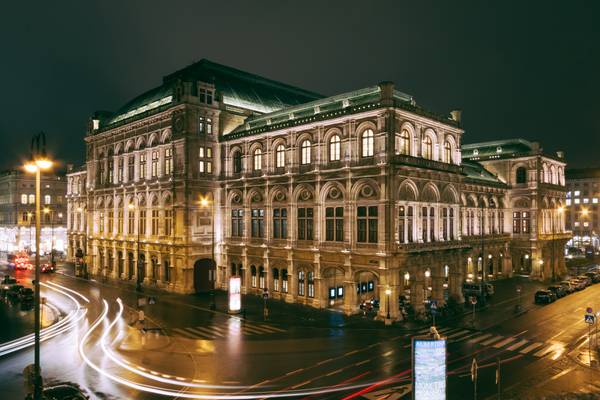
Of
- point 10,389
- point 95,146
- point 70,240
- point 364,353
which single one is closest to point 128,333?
point 10,389

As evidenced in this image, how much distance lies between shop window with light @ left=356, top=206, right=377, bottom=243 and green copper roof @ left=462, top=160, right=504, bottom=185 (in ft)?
94.3

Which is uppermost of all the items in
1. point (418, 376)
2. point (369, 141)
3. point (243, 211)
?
point (369, 141)

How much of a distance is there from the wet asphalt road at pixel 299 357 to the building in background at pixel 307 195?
802 cm

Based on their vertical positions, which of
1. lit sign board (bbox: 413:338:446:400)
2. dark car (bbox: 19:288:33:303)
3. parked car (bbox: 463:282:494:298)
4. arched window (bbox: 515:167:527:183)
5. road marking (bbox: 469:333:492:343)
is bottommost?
road marking (bbox: 469:333:492:343)

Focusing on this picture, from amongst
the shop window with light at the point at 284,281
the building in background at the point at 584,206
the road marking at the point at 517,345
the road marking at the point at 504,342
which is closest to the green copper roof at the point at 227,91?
the shop window with light at the point at 284,281

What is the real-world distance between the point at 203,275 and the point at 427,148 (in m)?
31.3

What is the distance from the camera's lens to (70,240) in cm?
8775

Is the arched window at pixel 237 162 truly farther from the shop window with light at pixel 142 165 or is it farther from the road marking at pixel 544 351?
the road marking at pixel 544 351

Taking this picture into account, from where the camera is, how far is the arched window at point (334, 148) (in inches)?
1727

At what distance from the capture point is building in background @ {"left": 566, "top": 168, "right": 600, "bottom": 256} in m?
127

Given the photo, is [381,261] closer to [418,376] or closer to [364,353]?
[364,353]

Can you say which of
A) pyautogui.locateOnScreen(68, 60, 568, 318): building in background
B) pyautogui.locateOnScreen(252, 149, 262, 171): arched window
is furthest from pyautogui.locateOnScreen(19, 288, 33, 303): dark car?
pyautogui.locateOnScreen(252, 149, 262, 171): arched window

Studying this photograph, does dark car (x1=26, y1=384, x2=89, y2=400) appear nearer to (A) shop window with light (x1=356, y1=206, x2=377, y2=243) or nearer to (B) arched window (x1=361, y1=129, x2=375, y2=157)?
(A) shop window with light (x1=356, y1=206, x2=377, y2=243)

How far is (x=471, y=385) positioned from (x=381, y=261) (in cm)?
1582
